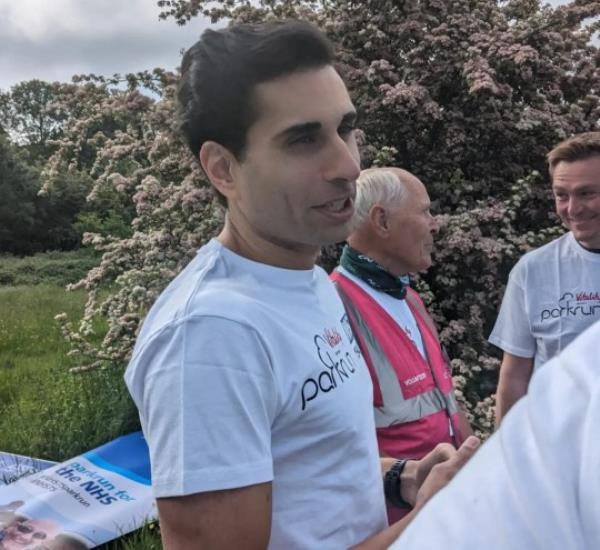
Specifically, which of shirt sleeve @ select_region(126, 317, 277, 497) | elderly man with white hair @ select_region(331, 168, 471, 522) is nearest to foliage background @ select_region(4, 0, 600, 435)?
elderly man with white hair @ select_region(331, 168, 471, 522)

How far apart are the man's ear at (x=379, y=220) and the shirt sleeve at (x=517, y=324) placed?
2.55ft

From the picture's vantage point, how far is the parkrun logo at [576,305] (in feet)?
9.70

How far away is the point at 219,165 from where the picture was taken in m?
1.53

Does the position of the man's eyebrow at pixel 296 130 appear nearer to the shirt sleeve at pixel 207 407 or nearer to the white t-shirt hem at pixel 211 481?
the shirt sleeve at pixel 207 407

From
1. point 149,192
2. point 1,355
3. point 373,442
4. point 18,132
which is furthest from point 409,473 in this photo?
point 18,132

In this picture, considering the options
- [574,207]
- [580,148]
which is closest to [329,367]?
[574,207]

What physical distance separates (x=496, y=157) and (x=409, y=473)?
503 centimetres

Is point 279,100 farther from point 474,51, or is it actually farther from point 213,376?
point 474,51

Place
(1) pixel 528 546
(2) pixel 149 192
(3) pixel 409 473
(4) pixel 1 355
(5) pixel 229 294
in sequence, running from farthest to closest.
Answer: (4) pixel 1 355
(2) pixel 149 192
(3) pixel 409 473
(5) pixel 229 294
(1) pixel 528 546

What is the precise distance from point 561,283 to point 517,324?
268 mm

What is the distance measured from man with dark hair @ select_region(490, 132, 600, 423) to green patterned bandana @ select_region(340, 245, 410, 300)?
2.34ft

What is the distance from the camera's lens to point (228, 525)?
1186 millimetres

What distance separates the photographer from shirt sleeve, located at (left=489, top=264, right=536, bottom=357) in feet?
10.3

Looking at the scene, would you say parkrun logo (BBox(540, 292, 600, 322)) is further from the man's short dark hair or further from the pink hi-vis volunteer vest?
the man's short dark hair
